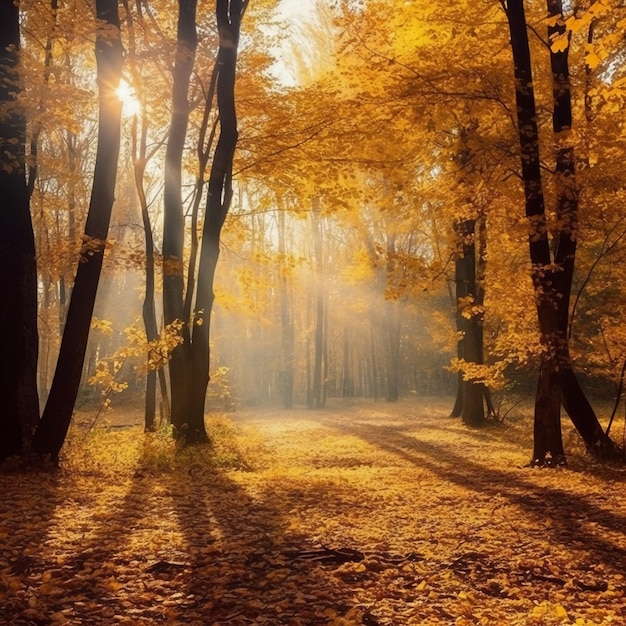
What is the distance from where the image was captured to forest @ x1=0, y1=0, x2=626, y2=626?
157 inches

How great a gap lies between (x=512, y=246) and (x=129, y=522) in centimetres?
941

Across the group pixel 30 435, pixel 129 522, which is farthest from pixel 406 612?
pixel 30 435

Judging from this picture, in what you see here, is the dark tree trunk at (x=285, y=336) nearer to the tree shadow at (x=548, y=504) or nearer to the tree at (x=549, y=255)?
the tree shadow at (x=548, y=504)

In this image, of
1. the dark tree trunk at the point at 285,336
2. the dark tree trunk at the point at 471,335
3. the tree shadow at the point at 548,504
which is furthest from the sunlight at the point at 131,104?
the dark tree trunk at the point at 285,336

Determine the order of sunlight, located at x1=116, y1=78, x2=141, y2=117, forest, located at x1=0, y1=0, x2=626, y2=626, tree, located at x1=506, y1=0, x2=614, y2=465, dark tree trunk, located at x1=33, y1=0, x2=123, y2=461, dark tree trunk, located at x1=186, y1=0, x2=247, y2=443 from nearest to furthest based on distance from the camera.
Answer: forest, located at x1=0, y1=0, x2=626, y2=626 < dark tree trunk, located at x1=33, y1=0, x2=123, y2=461 < tree, located at x1=506, y1=0, x2=614, y2=465 < dark tree trunk, located at x1=186, y1=0, x2=247, y2=443 < sunlight, located at x1=116, y1=78, x2=141, y2=117

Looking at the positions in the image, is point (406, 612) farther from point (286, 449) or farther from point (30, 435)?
point (286, 449)

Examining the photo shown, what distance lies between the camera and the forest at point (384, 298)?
3977mm

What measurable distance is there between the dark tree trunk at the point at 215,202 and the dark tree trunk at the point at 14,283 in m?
3.50

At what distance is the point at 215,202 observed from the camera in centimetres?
1077

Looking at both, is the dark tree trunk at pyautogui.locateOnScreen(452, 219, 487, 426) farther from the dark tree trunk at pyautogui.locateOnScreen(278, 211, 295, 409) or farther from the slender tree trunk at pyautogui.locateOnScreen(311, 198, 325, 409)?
the dark tree trunk at pyautogui.locateOnScreen(278, 211, 295, 409)

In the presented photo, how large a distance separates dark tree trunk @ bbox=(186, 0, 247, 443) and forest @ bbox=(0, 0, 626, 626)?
45mm

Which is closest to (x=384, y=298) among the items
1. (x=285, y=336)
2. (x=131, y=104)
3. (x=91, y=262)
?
(x=91, y=262)

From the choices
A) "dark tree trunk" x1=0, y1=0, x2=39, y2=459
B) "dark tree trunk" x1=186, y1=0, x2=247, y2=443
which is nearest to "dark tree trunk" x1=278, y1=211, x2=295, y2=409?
"dark tree trunk" x1=186, y1=0, x2=247, y2=443

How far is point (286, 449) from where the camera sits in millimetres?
12328
